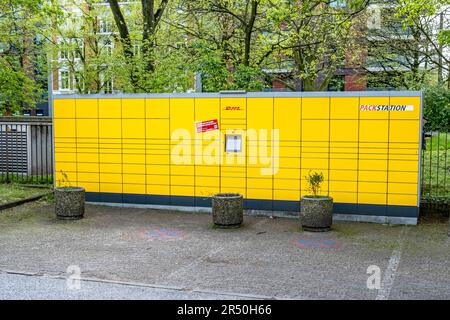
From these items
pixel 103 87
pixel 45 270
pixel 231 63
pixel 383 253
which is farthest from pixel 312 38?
pixel 45 270

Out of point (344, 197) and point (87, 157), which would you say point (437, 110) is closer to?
point (344, 197)

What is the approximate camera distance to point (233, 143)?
1163 centimetres

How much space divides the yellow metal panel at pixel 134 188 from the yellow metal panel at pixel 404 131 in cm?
548

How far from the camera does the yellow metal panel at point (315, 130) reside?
1099 centimetres

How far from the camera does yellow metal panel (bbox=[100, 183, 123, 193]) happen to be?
41.1 feet

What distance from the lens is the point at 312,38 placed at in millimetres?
20656

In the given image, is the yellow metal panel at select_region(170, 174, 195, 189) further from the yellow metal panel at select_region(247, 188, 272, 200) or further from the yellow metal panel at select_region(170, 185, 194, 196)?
the yellow metal panel at select_region(247, 188, 272, 200)

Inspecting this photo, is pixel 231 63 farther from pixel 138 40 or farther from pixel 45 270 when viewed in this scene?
pixel 45 270

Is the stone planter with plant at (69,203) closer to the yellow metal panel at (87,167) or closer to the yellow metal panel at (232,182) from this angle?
the yellow metal panel at (87,167)

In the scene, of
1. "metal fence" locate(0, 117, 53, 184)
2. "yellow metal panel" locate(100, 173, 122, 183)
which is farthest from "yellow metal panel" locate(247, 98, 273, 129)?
"metal fence" locate(0, 117, 53, 184)

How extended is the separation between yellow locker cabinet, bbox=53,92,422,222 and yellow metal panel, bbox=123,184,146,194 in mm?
23

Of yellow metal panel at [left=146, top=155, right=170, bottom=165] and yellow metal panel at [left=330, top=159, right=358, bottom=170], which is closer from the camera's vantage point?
yellow metal panel at [left=330, top=159, right=358, bottom=170]

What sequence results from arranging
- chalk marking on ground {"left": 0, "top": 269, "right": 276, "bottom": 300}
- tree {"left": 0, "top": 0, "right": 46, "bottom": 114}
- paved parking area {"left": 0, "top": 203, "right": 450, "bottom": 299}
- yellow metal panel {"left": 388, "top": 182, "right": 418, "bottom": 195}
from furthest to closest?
tree {"left": 0, "top": 0, "right": 46, "bottom": 114}
yellow metal panel {"left": 388, "top": 182, "right": 418, "bottom": 195}
paved parking area {"left": 0, "top": 203, "right": 450, "bottom": 299}
chalk marking on ground {"left": 0, "top": 269, "right": 276, "bottom": 300}

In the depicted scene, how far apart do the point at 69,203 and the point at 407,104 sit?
6943mm
